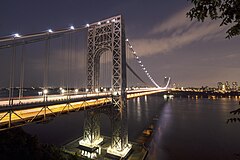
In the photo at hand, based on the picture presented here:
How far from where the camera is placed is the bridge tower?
18172 millimetres

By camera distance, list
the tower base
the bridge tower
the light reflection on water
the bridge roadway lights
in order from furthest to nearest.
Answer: the light reflection on water
the bridge tower
the bridge roadway lights
the tower base

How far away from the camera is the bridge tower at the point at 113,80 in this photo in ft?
59.6

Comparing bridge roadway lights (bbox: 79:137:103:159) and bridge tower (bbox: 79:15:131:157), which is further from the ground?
bridge tower (bbox: 79:15:131:157)

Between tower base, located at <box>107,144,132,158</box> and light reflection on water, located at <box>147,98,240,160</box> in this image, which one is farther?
light reflection on water, located at <box>147,98,240,160</box>

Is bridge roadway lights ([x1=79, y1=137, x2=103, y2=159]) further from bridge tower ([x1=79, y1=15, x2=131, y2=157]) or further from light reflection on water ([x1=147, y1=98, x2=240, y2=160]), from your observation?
light reflection on water ([x1=147, y1=98, x2=240, y2=160])

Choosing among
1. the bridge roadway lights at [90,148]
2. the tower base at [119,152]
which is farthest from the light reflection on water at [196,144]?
the bridge roadway lights at [90,148]

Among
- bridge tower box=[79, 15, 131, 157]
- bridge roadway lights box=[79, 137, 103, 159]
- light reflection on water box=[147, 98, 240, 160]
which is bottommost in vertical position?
light reflection on water box=[147, 98, 240, 160]

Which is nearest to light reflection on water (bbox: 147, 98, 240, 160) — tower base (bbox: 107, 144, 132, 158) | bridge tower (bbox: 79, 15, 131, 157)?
tower base (bbox: 107, 144, 132, 158)

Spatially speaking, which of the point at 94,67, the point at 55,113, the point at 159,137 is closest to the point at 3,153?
the point at 55,113

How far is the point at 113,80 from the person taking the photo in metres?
19.5

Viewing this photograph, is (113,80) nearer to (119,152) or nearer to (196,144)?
(119,152)

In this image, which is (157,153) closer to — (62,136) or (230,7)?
(62,136)

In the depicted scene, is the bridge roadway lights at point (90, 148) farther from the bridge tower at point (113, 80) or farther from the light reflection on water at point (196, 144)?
the light reflection on water at point (196, 144)

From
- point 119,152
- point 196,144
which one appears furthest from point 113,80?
point 196,144
